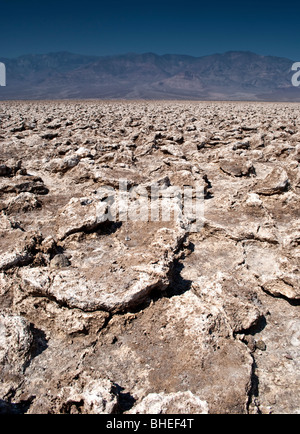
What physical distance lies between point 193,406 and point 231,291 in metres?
1.09

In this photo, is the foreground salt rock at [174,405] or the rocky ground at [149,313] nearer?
the foreground salt rock at [174,405]

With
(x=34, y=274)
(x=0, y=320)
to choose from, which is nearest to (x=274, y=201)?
(x=34, y=274)

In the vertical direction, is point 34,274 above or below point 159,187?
below

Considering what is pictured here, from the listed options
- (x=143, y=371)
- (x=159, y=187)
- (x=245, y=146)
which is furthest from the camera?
(x=245, y=146)

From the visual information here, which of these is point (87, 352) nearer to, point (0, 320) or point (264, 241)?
point (0, 320)

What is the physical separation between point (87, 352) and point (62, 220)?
71.0 inches

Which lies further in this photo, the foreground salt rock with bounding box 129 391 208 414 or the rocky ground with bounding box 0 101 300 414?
the rocky ground with bounding box 0 101 300 414

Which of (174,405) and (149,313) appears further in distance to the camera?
(149,313)

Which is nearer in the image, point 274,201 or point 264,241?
point 264,241

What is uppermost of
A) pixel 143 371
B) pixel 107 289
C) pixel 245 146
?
pixel 245 146

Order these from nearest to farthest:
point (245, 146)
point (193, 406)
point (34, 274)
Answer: point (193, 406)
point (34, 274)
point (245, 146)

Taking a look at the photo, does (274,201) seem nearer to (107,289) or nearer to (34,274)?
(107,289)

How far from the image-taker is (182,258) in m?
3.28

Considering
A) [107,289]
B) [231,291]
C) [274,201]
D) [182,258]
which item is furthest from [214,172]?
[107,289]
